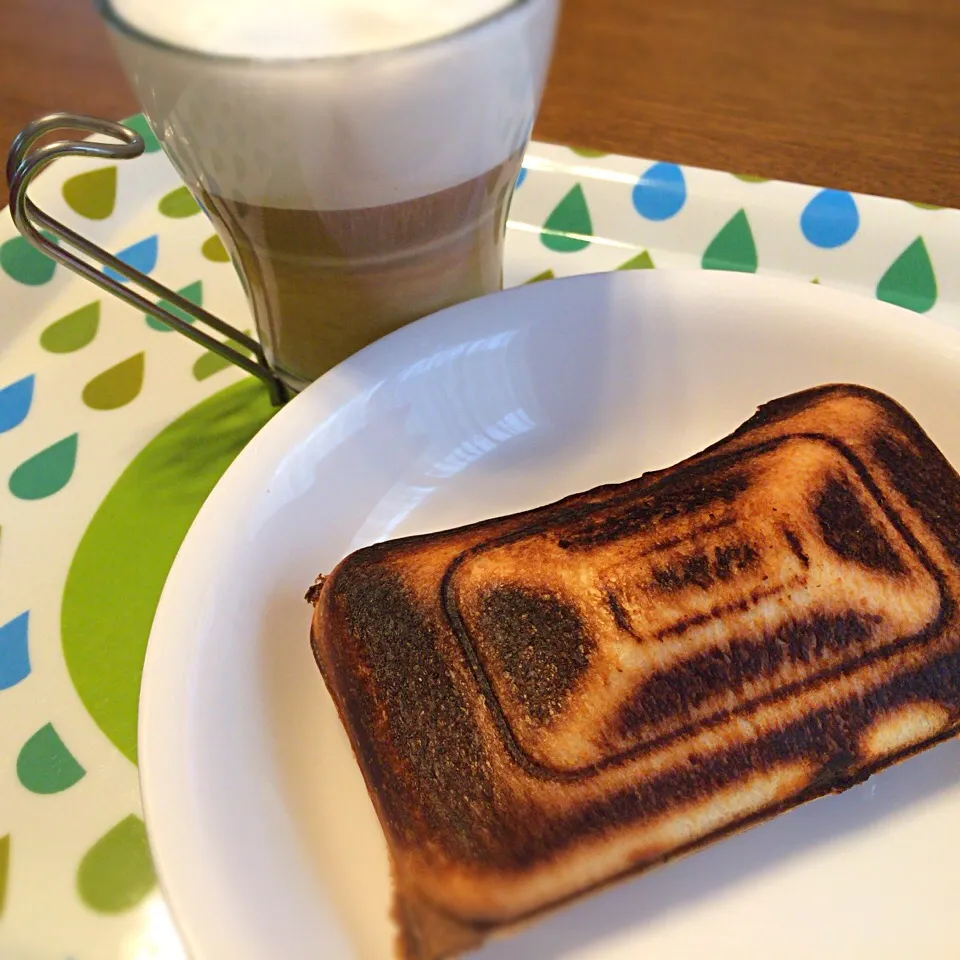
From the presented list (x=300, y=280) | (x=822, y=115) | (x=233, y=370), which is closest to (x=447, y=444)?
(x=300, y=280)

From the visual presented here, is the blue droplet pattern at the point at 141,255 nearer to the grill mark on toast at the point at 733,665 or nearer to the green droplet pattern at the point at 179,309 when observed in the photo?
the green droplet pattern at the point at 179,309

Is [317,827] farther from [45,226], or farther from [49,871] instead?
[45,226]

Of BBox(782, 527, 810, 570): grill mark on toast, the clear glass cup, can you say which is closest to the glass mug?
the clear glass cup

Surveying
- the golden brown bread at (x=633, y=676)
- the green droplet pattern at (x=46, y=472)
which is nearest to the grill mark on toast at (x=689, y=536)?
the golden brown bread at (x=633, y=676)

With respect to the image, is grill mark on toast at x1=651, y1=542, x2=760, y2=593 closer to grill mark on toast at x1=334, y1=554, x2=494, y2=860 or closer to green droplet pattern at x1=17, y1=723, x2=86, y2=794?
grill mark on toast at x1=334, y1=554, x2=494, y2=860

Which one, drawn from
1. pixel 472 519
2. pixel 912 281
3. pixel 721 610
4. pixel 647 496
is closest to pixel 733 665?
pixel 721 610

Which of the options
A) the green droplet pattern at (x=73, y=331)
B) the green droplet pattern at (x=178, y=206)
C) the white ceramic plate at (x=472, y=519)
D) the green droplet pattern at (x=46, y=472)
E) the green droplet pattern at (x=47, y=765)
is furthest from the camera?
the green droplet pattern at (x=178, y=206)

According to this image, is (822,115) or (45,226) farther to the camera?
(822,115)
